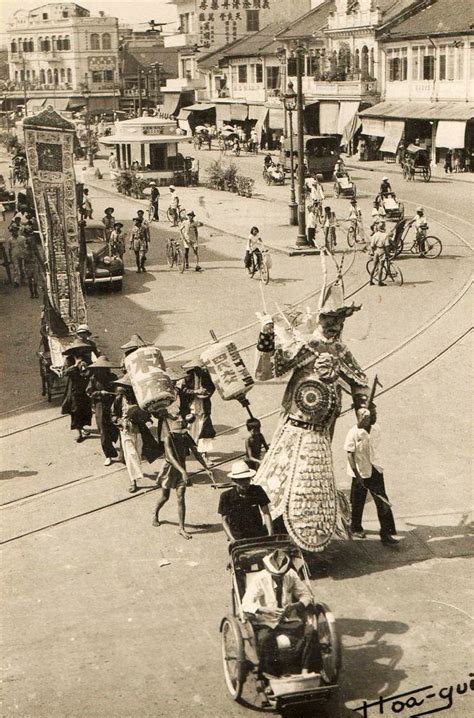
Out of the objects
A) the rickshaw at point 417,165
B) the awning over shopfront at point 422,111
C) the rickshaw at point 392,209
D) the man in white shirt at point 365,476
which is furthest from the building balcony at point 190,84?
the man in white shirt at point 365,476

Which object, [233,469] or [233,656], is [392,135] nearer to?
[233,469]

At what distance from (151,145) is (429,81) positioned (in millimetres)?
13139

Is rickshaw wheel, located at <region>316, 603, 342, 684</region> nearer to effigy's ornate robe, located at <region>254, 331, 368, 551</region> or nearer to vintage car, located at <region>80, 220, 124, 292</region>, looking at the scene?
effigy's ornate robe, located at <region>254, 331, 368, 551</region>

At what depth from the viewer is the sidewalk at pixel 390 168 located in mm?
38678

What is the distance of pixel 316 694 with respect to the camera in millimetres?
6430

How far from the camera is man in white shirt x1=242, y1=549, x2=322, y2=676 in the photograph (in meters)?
6.60

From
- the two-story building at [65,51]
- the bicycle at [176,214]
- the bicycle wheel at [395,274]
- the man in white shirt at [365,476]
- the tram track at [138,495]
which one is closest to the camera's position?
the man in white shirt at [365,476]

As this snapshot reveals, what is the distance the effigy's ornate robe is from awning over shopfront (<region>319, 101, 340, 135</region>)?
43491mm

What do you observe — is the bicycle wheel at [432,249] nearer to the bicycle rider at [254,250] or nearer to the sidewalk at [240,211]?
the sidewalk at [240,211]

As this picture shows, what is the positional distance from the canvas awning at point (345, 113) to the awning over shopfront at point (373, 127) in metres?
1.49

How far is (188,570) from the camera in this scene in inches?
353

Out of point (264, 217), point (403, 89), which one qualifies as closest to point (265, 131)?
point (403, 89)

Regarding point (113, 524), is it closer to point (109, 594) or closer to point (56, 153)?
point (109, 594)

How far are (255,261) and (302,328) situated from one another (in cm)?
494
